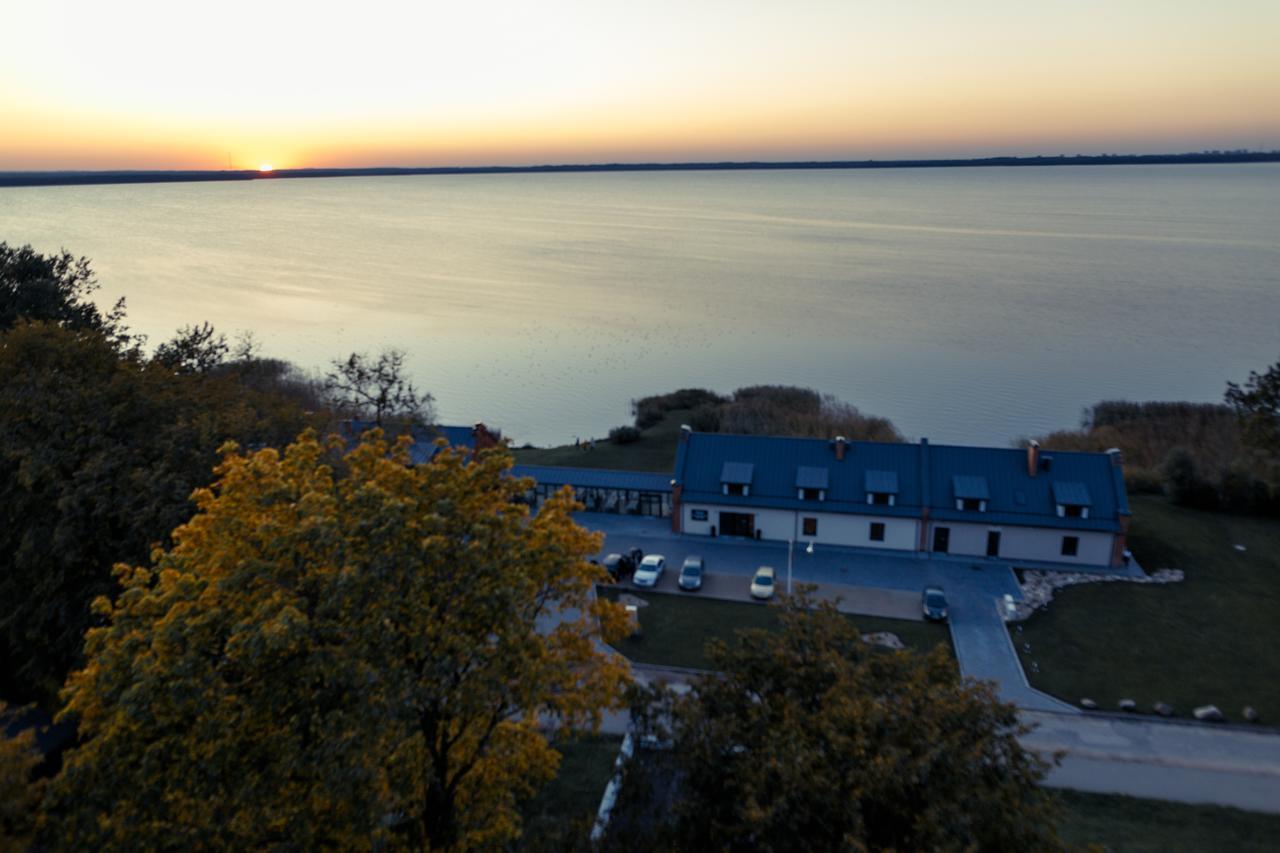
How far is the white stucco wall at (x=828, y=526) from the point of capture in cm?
3894

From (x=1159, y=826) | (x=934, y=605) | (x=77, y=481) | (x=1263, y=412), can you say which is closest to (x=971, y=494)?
(x=934, y=605)

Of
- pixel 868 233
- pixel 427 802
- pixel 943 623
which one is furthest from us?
pixel 868 233

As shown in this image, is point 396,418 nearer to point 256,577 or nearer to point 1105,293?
point 256,577

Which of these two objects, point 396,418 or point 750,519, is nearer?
point 750,519

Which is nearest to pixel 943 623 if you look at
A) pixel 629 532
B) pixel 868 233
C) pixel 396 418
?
pixel 629 532

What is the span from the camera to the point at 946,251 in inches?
5733

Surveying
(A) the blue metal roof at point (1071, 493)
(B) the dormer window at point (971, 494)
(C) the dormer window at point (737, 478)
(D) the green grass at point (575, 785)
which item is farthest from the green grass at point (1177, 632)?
(D) the green grass at point (575, 785)

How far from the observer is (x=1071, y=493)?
37.5 metres

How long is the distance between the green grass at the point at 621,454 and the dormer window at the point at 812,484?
505 inches

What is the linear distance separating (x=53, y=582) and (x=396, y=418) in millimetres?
27348

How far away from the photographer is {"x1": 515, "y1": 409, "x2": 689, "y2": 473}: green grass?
175 feet

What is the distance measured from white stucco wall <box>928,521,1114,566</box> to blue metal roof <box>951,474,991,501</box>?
4.45 feet

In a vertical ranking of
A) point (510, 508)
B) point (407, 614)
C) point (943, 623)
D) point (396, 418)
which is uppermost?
point (510, 508)

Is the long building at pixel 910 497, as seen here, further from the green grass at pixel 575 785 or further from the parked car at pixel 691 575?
the green grass at pixel 575 785
